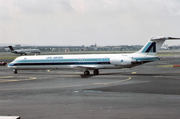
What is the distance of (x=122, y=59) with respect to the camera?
41.6 metres

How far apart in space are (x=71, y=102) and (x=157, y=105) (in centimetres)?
625

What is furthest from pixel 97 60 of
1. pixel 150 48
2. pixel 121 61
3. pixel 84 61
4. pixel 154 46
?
pixel 154 46

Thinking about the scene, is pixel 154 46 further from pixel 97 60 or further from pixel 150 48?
pixel 97 60

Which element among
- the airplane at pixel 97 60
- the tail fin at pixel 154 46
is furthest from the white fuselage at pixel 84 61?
the tail fin at pixel 154 46

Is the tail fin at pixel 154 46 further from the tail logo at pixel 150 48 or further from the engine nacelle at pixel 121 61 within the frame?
the engine nacelle at pixel 121 61

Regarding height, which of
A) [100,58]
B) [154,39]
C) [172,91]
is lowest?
[172,91]

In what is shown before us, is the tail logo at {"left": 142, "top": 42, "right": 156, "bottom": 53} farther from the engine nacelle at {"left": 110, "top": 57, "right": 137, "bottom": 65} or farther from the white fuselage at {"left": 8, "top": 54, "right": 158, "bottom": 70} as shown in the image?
the engine nacelle at {"left": 110, "top": 57, "right": 137, "bottom": 65}

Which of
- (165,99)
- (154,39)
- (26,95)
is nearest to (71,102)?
(26,95)

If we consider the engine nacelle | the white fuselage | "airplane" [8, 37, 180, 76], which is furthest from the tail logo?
the engine nacelle

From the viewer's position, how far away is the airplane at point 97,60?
41.2m

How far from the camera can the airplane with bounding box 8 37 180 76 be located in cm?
4125

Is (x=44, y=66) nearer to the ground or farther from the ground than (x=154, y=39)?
nearer to the ground

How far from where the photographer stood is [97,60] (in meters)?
43.0

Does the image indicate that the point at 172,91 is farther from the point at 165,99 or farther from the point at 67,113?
the point at 67,113
